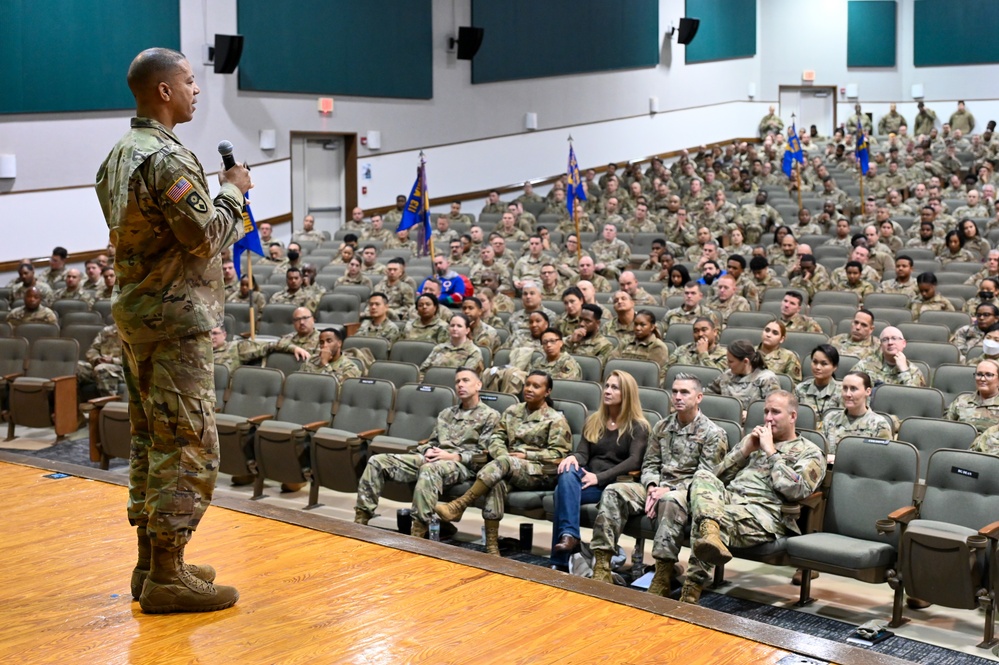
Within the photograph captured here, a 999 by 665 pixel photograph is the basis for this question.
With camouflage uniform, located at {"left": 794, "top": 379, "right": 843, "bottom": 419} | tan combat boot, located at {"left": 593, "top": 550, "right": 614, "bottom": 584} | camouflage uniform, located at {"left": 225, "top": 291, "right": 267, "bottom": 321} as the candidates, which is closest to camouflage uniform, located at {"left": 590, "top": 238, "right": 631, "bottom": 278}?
camouflage uniform, located at {"left": 225, "top": 291, "right": 267, "bottom": 321}

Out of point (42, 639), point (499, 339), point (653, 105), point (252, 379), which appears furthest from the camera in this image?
point (653, 105)

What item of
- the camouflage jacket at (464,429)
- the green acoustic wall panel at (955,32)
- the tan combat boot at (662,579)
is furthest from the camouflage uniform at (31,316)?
the green acoustic wall panel at (955,32)

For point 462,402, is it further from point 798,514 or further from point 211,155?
point 211,155

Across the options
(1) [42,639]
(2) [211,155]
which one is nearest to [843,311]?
(1) [42,639]

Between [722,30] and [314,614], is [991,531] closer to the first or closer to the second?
[314,614]

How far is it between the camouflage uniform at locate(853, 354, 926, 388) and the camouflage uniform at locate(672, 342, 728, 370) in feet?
2.64

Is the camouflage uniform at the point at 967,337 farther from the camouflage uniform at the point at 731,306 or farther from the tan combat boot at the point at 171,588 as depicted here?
the tan combat boot at the point at 171,588

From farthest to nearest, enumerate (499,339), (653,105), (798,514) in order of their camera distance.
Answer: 1. (653,105)
2. (499,339)
3. (798,514)

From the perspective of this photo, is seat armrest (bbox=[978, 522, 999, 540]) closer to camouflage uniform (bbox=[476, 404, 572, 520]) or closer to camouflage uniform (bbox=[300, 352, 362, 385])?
camouflage uniform (bbox=[476, 404, 572, 520])

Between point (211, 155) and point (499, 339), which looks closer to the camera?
point (499, 339)

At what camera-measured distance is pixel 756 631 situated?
8.21 ft

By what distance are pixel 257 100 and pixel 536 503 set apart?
963cm

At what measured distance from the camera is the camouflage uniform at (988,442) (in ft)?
15.6

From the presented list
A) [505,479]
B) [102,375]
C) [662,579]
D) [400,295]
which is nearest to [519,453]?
[505,479]
